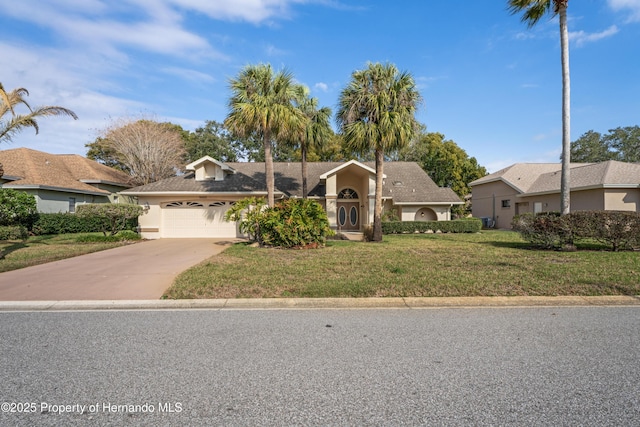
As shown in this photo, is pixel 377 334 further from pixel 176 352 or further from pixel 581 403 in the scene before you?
pixel 176 352

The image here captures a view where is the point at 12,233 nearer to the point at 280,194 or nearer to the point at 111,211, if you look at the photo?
the point at 111,211

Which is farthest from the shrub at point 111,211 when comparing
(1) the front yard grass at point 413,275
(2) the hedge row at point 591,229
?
(2) the hedge row at point 591,229

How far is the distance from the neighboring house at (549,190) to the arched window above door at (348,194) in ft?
42.3

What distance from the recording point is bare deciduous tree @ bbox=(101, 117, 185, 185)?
2930 centimetres

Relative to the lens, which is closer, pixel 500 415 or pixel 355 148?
pixel 500 415

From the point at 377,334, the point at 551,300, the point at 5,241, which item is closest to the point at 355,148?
the point at 551,300

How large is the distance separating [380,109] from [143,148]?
23.2m

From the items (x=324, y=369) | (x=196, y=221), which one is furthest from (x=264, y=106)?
(x=324, y=369)

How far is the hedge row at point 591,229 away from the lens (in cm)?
1093

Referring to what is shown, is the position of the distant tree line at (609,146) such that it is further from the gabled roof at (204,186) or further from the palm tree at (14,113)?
the palm tree at (14,113)

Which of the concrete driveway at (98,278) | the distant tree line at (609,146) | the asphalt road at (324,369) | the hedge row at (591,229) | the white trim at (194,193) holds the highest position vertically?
the distant tree line at (609,146)

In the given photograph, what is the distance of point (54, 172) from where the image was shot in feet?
78.9

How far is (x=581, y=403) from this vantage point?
2867mm

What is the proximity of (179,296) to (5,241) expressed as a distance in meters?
16.4
